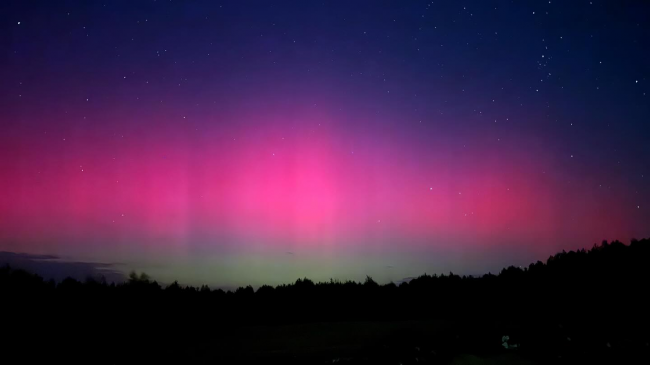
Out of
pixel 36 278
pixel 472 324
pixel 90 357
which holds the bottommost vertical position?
pixel 90 357

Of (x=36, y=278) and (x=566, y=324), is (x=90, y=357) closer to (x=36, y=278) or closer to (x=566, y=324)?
(x=36, y=278)

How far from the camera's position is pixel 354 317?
→ 53.2 ft

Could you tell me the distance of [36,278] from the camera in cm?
1508

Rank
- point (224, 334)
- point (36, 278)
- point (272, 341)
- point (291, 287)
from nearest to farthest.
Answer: point (272, 341) → point (224, 334) → point (36, 278) → point (291, 287)

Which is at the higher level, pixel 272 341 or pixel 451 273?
pixel 451 273

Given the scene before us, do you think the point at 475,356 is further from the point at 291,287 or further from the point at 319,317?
the point at 291,287

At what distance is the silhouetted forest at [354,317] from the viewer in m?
10.1

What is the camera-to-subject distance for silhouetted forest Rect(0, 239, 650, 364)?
10102 millimetres

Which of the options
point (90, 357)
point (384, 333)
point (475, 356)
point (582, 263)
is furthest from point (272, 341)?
point (582, 263)

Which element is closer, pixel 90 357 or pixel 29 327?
pixel 90 357

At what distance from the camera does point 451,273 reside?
727 inches

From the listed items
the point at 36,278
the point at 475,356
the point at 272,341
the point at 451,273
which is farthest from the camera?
the point at 451,273

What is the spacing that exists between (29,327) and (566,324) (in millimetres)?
11536

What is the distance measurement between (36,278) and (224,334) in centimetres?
596
